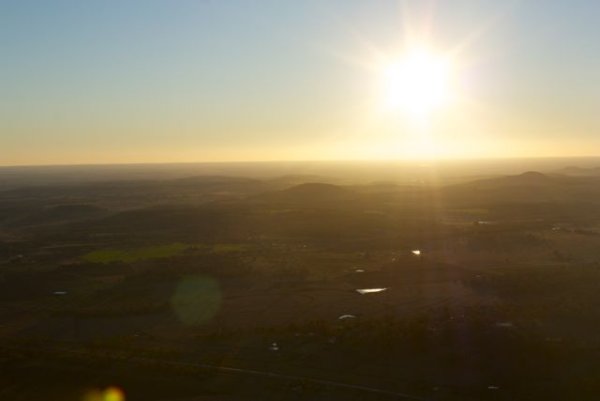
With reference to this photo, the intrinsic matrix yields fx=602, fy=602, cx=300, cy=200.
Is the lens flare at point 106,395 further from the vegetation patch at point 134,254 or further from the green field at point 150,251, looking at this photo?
the vegetation patch at point 134,254

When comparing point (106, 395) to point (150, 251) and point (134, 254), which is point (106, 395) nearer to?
point (134, 254)

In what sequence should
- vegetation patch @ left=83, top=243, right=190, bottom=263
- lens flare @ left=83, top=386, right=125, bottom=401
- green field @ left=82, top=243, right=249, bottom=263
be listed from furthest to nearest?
green field @ left=82, top=243, right=249, bottom=263
vegetation patch @ left=83, top=243, right=190, bottom=263
lens flare @ left=83, top=386, right=125, bottom=401

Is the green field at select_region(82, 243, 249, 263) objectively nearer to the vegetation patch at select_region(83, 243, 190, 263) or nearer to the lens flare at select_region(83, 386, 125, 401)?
the vegetation patch at select_region(83, 243, 190, 263)

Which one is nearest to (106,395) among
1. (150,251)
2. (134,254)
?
(134,254)

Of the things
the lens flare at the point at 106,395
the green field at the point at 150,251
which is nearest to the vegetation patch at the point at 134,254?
the green field at the point at 150,251

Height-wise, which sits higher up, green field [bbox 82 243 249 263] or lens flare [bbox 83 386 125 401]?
lens flare [bbox 83 386 125 401]

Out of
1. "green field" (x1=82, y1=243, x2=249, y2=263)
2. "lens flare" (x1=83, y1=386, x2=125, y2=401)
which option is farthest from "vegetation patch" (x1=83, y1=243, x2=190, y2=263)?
"lens flare" (x1=83, y1=386, x2=125, y2=401)

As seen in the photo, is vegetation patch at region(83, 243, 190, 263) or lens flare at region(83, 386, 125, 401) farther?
vegetation patch at region(83, 243, 190, 263)

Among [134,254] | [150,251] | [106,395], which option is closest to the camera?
A: [106,395]

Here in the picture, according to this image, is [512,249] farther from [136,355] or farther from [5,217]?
[5,217]

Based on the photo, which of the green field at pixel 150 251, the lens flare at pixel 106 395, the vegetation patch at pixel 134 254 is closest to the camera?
the lens flare at pixel 106 395

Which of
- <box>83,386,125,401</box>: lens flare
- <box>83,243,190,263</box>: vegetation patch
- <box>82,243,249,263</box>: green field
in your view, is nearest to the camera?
<box>83,386,125,401</box>: lens flare
